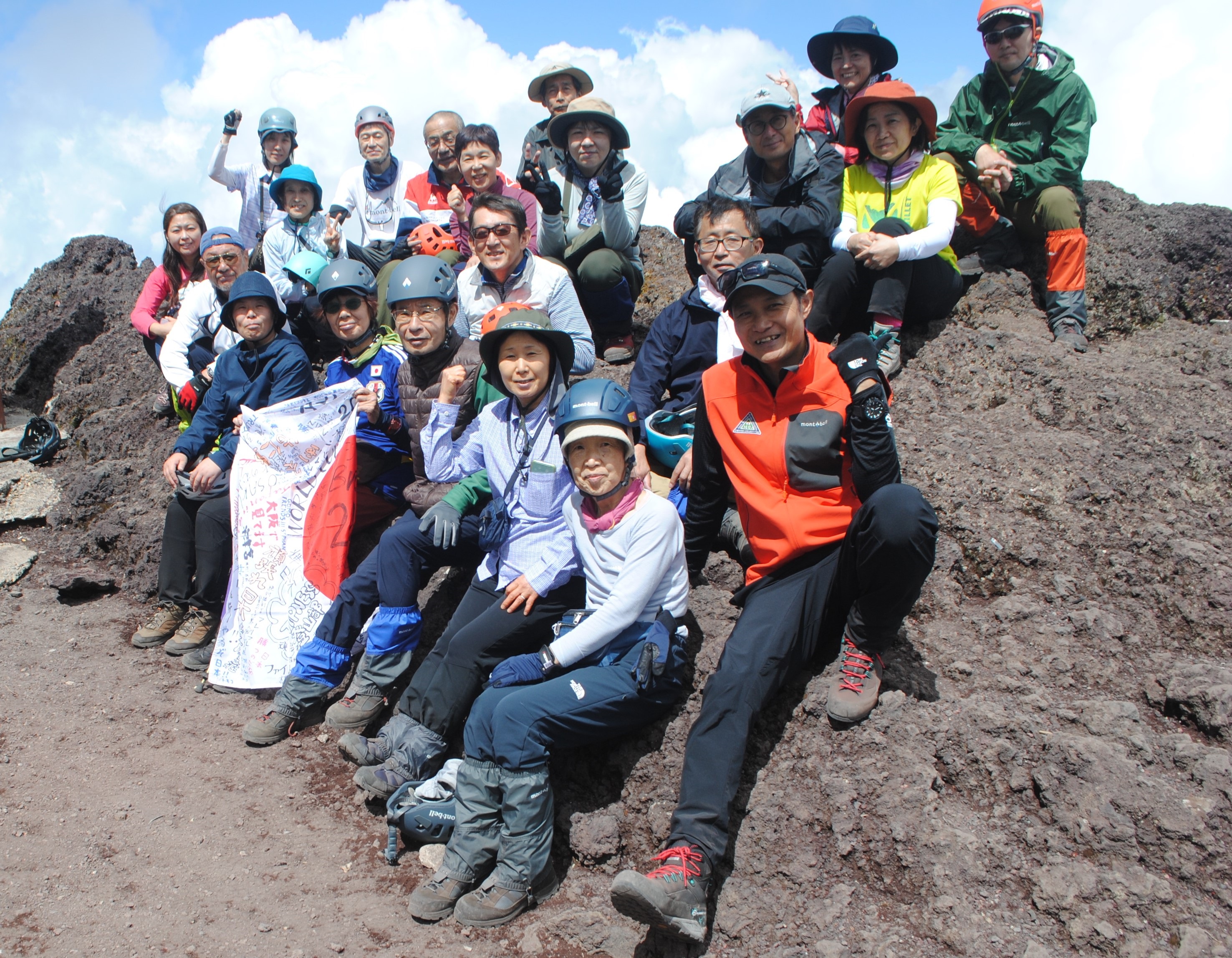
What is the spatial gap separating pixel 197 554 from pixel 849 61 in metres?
6.38

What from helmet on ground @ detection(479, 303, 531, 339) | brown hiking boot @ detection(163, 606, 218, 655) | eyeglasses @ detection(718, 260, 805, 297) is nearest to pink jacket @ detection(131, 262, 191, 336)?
brown hiking boot @ detection(163, 606, 218, 655)

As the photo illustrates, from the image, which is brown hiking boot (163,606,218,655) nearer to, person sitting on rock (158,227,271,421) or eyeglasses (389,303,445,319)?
person sitting on rock (158,227,271,421)

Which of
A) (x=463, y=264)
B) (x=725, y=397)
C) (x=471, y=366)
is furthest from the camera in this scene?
(x=463, y=264)

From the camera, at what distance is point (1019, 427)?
5.24 metres

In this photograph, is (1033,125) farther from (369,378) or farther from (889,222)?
(369,378)

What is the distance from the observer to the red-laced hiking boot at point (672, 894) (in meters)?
2.81

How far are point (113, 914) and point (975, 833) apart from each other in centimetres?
373

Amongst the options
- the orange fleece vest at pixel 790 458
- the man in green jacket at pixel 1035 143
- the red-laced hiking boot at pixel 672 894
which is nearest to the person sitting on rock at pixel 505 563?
the orange fleece vest at pixel 790 458

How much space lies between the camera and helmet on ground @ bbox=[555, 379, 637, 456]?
3.85m

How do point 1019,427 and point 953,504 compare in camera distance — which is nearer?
point 953,504

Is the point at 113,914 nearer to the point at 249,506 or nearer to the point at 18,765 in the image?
the point at 18,765

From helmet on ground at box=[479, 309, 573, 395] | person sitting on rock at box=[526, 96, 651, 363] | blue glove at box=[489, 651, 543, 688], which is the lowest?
blue glove at box=[489, 651, 543, 688]

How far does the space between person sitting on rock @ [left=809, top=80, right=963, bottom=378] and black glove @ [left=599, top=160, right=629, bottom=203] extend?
5.97 feet

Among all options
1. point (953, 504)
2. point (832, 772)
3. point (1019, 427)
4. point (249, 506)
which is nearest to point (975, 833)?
point (832, 772)
